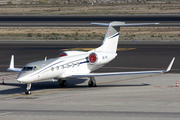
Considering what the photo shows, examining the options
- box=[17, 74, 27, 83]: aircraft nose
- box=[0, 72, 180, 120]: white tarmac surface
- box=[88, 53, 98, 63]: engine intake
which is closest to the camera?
box=[0, 72, 180, 120]: white tarmac surface

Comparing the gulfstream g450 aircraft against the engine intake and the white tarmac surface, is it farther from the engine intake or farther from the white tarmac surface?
the white tarmac surface

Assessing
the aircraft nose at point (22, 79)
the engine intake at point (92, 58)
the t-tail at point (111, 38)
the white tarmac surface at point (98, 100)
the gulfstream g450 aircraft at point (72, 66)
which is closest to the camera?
the white tarmac surface at point (98, 100)

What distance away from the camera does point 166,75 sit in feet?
120

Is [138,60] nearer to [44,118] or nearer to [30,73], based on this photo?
[30,73]

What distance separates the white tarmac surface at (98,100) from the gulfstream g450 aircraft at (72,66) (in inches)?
48.7

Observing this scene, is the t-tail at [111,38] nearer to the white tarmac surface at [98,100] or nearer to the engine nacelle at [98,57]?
the engine nacelle at [98,57]

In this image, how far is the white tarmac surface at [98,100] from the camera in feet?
68.1

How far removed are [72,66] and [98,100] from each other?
5866mm

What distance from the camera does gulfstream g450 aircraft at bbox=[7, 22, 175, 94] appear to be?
2777cm

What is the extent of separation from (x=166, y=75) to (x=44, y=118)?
64.5 ft

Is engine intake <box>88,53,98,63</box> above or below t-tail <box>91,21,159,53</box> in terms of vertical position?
below

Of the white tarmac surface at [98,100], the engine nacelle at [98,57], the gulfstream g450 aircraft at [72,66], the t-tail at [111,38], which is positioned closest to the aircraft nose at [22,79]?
the gulfstream g450 aircraft at [72,66]

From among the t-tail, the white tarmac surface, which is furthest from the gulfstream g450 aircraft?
the white tarmac surface

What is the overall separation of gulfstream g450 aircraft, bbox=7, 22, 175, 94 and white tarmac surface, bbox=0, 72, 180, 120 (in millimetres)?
1236
